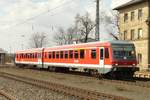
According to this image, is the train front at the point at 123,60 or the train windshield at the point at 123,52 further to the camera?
the train windshield at the point at 123,52

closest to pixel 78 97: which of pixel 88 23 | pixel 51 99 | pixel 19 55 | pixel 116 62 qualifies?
pixel 51 99

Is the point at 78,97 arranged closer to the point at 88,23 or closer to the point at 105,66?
the point at 105,66

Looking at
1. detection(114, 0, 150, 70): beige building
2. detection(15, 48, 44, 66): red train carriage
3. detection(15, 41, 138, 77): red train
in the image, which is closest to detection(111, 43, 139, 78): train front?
detection(15, 41, 138, 77): red train

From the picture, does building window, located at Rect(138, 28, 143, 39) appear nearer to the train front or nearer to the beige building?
the beige building

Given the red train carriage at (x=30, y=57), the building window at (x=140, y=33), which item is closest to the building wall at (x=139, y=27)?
the building window at (x=140, y=33)

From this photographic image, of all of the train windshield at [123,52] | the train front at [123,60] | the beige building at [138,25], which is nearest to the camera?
the train front at [123,60]

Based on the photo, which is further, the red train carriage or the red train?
the red train carriage

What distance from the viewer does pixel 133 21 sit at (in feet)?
205

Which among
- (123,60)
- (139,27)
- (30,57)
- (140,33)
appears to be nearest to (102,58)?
(123,60)

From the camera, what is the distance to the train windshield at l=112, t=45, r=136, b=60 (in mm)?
29453

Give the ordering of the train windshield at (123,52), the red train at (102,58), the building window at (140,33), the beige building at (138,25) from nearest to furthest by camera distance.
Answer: the red train at (102,58), the train windshield at (123,52), the beige building at (138,25), the building window at (140,33)

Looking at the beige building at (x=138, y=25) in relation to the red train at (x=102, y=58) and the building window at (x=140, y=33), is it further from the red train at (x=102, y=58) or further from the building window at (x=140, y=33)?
the red train at (x=102, y=58)

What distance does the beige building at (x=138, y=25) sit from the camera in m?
58.1

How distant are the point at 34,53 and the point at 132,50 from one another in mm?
23282
